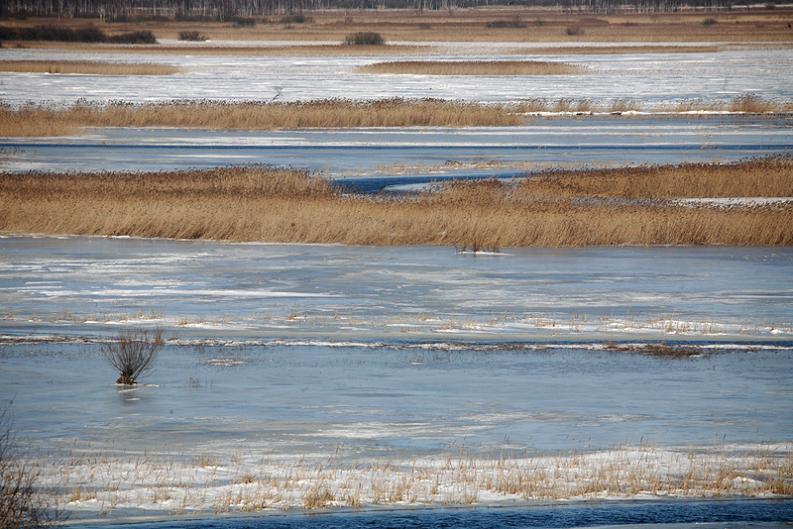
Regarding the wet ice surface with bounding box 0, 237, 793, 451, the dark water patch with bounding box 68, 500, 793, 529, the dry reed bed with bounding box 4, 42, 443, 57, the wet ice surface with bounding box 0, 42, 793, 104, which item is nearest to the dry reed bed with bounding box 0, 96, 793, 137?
the wet ice surface with bounding box 0, 42, 793, 104

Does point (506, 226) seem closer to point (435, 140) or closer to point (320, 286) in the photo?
point (320, 286)

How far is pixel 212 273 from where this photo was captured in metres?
20.1

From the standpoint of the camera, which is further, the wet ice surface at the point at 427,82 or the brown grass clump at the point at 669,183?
the wet ice surface at the point at 427,82

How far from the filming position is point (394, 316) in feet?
54.3

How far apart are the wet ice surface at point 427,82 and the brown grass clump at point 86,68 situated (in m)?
1.48

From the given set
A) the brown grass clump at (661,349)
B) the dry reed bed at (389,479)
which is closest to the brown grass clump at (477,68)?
the brown grass clump at (661,349)

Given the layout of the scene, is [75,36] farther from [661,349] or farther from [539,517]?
[539,517]

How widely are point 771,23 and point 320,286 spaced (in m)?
116

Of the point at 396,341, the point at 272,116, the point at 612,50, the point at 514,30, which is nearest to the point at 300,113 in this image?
the point at 272,116

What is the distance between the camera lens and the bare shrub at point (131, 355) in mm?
12727

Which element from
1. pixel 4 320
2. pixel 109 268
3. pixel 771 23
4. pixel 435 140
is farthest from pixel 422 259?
pixel 771 23

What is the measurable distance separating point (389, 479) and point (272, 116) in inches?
1505

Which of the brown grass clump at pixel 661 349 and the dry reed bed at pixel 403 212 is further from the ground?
the brown grass clump at pixel 661 349

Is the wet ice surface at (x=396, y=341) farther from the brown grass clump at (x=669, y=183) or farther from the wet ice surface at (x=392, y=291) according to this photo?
the brown grass clump at (x=669, y=183)
